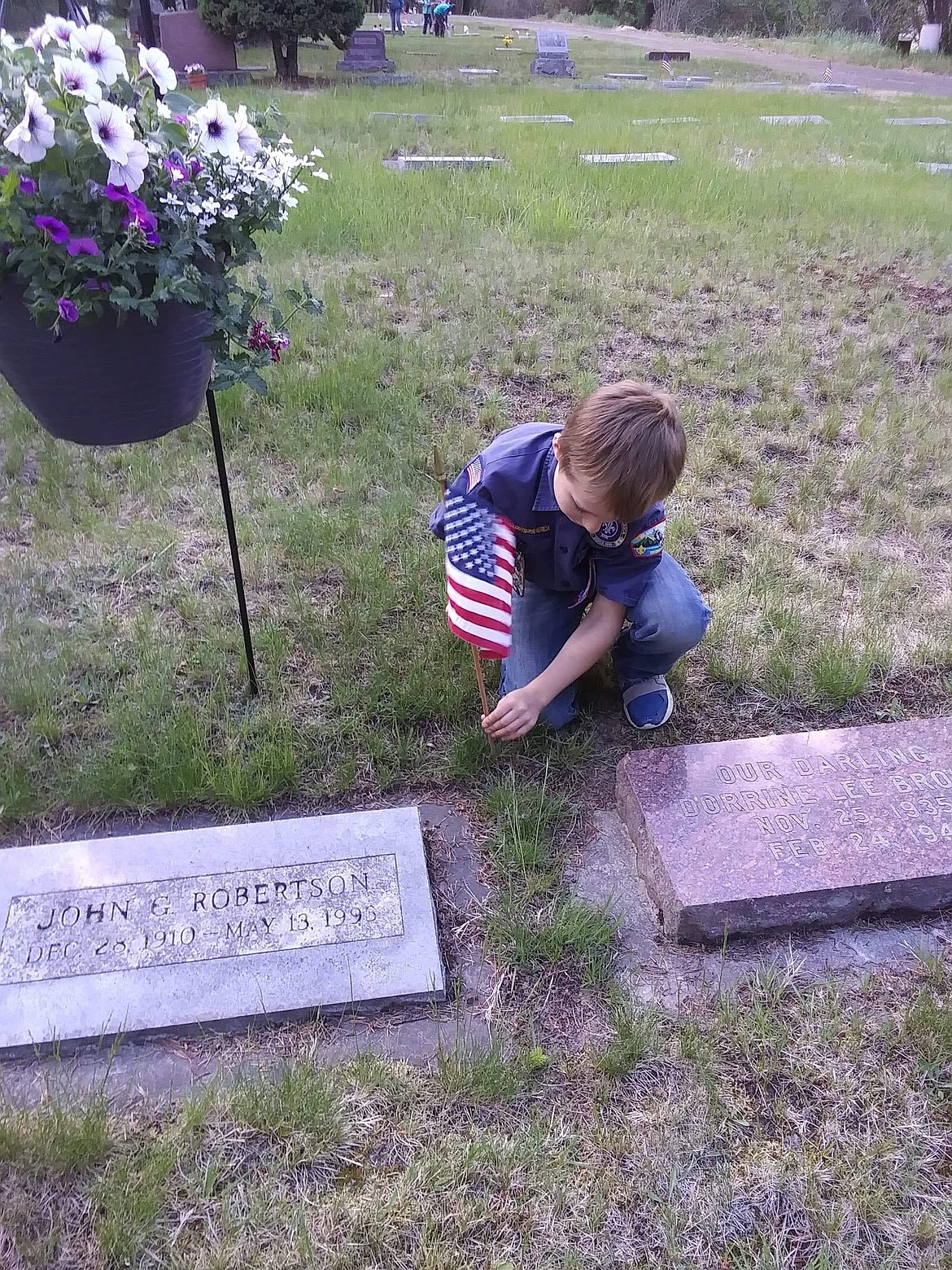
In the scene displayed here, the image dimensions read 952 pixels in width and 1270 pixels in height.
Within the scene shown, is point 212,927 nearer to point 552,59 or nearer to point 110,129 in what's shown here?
point 110,129

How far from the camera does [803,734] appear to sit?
2146mm

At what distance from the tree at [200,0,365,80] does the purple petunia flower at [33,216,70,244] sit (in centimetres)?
1074

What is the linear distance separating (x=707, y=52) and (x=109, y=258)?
20105 millimetres

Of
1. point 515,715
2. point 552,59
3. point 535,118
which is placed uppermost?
point 552,59

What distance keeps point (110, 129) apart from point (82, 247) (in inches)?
6.9

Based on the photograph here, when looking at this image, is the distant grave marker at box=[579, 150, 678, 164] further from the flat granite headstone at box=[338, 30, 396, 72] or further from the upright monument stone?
the upright monument stone

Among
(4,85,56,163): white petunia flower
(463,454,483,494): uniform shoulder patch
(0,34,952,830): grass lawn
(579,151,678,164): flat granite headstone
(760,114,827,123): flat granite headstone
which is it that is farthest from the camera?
(760,114,827,123): flat granite headstone

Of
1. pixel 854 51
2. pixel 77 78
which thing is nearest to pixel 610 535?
pixel 77 78

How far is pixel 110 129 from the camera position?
4.50 ft

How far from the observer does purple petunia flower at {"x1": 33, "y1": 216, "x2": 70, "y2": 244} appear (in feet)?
4.61

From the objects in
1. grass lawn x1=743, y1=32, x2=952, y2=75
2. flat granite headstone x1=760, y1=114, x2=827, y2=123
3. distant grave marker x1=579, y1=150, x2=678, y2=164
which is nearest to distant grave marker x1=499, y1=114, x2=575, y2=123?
distant grave marker x1=579, y1=150, x2=678, y2=164

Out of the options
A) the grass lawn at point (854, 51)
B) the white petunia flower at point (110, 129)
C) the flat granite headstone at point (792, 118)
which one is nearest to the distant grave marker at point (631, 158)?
the flat granite headstone at point (792, 118)

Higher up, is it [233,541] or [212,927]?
[233,541]

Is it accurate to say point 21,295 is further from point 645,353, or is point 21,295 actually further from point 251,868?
point 645,353
